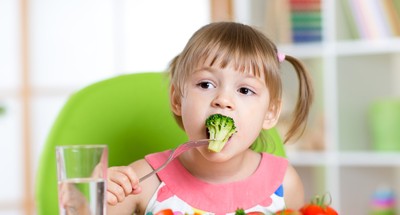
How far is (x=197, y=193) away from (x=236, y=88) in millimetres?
264

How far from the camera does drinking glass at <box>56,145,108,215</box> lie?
36.8 inches

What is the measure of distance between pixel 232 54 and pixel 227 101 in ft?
0.37

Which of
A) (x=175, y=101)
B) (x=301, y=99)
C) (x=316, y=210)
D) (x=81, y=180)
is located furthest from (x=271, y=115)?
(x=81, y=180)

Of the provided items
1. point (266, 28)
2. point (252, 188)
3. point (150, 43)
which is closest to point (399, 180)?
point (266, 28)

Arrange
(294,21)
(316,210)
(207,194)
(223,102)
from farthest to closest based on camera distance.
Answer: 1. (294,21)
2. (207,194)
3. (223,102)
4. (316,210)

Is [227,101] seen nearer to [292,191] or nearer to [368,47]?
[292,191]

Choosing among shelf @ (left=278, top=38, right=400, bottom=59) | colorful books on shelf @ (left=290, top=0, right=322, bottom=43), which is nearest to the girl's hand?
shelf @ (left=278, top=38, right=400, bottom=59)

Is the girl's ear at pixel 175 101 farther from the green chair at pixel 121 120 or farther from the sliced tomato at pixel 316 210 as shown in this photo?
the sliced tomato at pixel 316 210

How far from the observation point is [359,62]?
359 centimetres

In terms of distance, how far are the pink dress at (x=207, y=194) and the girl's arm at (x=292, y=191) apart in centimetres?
3

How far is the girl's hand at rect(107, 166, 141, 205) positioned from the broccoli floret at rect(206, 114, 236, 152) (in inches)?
5.9

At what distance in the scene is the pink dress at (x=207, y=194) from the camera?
59.1 inches

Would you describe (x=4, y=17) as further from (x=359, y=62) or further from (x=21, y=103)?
(x=359, y=62)

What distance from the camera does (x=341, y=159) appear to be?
11.7 feet
